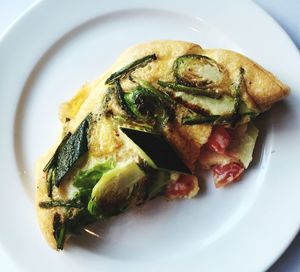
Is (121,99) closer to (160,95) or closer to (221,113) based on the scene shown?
(160,95)

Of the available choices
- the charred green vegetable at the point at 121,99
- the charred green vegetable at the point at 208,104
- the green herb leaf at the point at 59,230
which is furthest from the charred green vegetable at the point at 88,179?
the charred green vegetable at the point at 208,104

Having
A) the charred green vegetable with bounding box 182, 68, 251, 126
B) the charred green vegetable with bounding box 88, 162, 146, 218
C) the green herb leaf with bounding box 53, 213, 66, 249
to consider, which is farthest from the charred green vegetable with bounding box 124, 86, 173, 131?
the green herb leaf with bounding box 53, 213, 66, 249

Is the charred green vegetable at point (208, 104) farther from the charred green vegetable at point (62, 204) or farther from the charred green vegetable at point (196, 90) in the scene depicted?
the charred green vegetable at point (62, 204)

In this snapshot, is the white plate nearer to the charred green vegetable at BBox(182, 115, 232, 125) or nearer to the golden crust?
the golden crust

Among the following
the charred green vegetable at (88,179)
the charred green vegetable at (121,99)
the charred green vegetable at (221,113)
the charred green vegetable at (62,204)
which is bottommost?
the charred green vegetable at (62,204)

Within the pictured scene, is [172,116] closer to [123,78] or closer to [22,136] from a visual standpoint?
[123,78]
